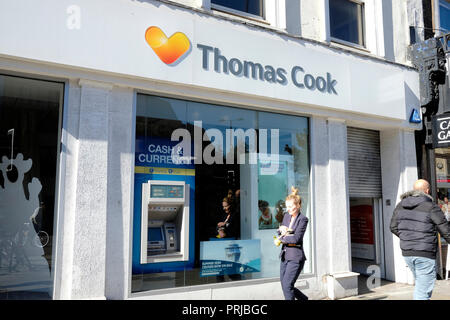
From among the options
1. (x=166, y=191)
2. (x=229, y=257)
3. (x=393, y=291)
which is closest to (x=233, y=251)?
(x=229, y=257)

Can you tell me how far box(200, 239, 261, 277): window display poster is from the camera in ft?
18.7

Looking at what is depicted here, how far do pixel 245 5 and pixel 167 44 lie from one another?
2.01 metres

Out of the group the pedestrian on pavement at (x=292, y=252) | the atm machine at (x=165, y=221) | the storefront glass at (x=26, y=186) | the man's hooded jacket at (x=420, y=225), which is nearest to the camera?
the man's hooded jacket at (x=420, y=225)

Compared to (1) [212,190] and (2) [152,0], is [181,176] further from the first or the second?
(2) [152,0]

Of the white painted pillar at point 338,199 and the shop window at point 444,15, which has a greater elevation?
the shop window at point 444,15

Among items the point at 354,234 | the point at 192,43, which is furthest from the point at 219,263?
the point at 354,234

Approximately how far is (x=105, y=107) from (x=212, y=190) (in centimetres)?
194

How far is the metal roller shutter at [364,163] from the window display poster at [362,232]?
1.88 ft

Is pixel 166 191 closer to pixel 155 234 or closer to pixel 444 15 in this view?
pixel 155 234

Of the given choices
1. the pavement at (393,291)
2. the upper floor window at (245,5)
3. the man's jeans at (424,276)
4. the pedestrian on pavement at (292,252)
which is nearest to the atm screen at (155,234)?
the pedestrian on pavement at (292,252)

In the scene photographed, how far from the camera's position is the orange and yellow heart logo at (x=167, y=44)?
16.9ft

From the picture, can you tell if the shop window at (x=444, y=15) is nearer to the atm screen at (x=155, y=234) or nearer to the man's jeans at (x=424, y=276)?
the man's jeans at (x=424, y=276)

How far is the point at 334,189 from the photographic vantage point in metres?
6.87

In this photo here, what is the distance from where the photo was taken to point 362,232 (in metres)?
8.64
